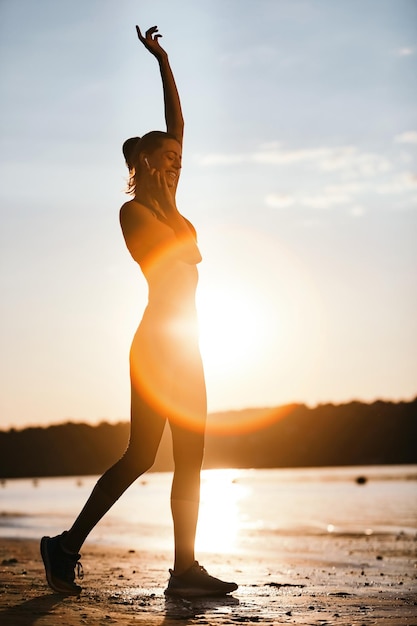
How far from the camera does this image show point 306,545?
14.9 meters

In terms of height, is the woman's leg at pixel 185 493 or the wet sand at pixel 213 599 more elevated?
the woman's leg at pixel 185 493

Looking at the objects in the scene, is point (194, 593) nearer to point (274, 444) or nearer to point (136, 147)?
point (136, 147)

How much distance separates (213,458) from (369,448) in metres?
32.4

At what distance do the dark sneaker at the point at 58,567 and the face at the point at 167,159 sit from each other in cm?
220

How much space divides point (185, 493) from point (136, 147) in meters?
2.06

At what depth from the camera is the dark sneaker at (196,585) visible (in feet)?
17.1

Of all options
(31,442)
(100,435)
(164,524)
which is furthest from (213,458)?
(164,524)

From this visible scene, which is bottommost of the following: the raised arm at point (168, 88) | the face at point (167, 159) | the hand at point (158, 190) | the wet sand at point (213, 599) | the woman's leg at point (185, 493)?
the wet sand at point (213, 599)

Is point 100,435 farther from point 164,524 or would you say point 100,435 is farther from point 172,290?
point 172,290

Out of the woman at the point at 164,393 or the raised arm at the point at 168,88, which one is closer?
the woman at the point at 164,393

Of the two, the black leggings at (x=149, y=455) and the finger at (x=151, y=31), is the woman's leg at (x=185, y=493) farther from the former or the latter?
the finger at (x=151, y=31)

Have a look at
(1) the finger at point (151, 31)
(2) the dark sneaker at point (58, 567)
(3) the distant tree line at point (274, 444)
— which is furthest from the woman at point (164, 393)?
(3) the distant tree line at point (274, 444)

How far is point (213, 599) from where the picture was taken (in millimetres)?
5148

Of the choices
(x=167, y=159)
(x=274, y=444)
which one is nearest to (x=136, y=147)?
(x=167, y=159)
